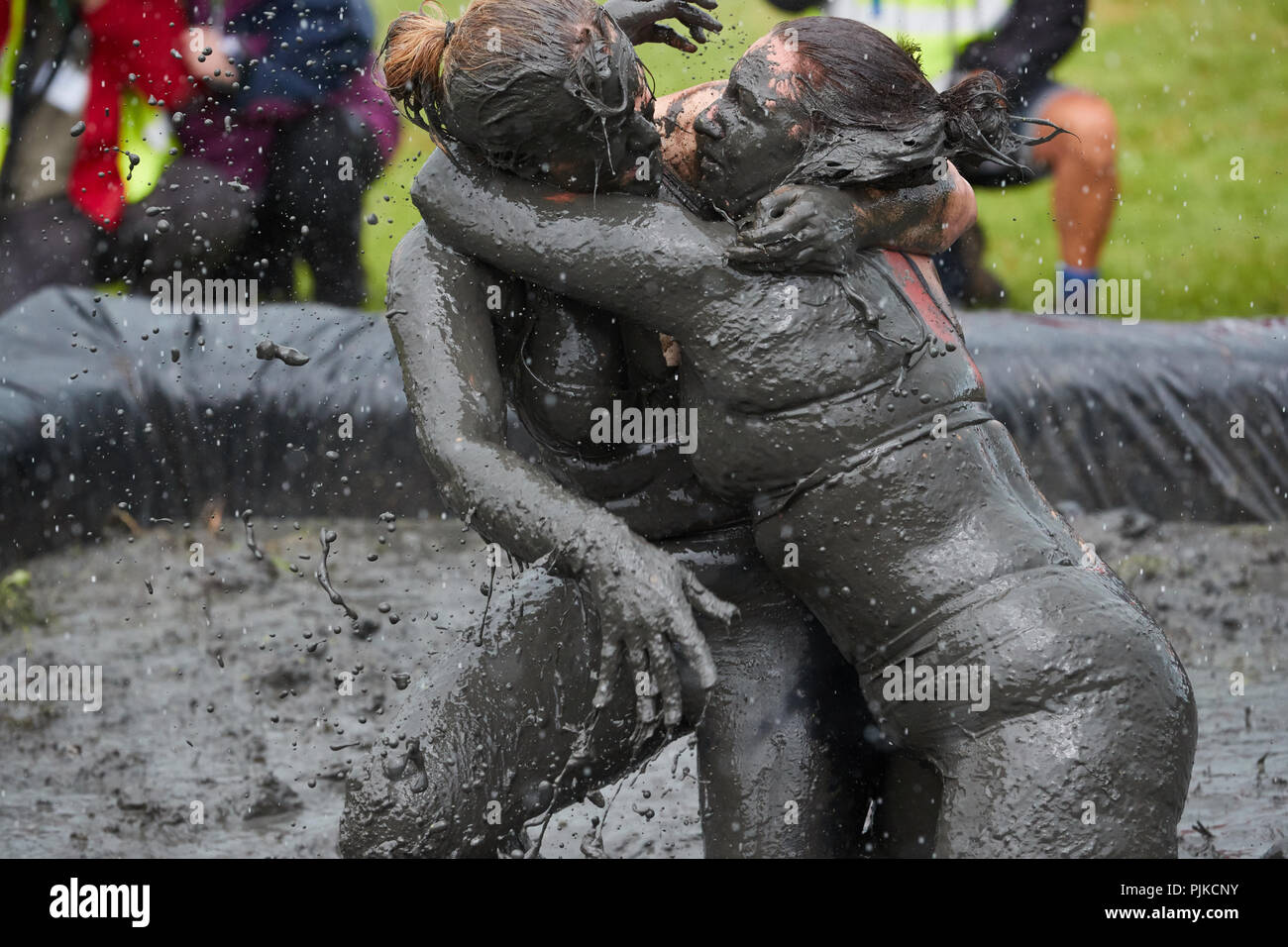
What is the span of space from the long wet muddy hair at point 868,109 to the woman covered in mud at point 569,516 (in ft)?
0.20

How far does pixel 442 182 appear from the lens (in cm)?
269

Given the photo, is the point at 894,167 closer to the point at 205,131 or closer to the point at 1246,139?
the point at 205,131

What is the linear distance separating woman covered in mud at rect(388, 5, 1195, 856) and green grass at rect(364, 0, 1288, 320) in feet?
17.9

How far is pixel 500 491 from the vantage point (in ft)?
8.07

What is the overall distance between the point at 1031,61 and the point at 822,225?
16.6 feet

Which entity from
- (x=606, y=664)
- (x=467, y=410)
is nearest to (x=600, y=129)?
(x=467, y=410)

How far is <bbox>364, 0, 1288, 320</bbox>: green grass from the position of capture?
9.45 meters

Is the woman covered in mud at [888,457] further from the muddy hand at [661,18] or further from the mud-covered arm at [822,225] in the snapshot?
the muddy hand at [661,18]

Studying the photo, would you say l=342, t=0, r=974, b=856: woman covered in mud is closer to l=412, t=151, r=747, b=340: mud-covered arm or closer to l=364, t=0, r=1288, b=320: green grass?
l=412, t=151, r=747, b=340: mud-covered arm

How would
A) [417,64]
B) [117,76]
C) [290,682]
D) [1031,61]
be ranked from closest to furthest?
[417,64] < [290,682] < [117,76] < [1031,61]

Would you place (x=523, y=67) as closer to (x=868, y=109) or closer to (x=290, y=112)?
(x=868, y=109)

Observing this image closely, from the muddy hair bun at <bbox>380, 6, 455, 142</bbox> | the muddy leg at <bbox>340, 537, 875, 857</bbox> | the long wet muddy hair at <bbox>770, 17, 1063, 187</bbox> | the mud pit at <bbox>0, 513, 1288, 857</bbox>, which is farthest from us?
the mud pit at <bbox>0, 513, 1288, 857</bbox>

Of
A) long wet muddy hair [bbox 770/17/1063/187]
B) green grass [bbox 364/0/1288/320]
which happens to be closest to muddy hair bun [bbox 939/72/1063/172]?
long wet muddy hair [bbox 770/17/1063/187]
